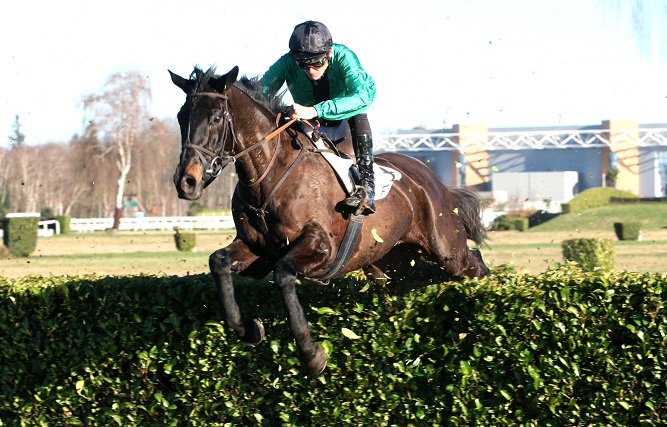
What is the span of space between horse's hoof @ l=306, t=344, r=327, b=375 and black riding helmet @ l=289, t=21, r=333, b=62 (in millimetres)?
2007

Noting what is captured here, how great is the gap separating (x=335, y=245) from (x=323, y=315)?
0.52 metres

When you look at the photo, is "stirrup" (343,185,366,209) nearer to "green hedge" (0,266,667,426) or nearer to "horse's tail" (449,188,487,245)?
"green hedge" (0,266,667,426)

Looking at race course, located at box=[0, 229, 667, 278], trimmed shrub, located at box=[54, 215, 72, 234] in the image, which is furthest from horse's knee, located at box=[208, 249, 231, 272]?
trimmed shrub, located at box=[54, 215, 72, 234]

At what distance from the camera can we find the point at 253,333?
5.54 m

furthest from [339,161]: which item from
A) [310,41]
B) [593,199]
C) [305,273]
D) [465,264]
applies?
[593,199]

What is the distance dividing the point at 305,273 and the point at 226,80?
4.35 ft

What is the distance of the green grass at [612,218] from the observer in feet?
123

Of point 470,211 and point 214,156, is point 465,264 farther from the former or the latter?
point 214,156

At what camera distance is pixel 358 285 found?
614cm

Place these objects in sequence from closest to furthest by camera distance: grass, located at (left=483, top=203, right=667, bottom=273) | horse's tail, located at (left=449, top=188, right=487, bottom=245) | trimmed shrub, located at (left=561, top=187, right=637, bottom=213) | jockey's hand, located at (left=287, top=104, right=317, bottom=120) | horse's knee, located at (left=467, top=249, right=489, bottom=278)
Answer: jockey's hand, located at (left=287, top=104, right=317, bottom=120) → horse's knee, located at (left=467, top=249, right=489, bottom=278) → horse's tail, located at (left=449, top=188, right=487, bottom=245) → grass, located at (left=483, top=203, right=667, bottom=273) → trimmed shrub, located at (left=561, top=187, right=637, bottom=213)

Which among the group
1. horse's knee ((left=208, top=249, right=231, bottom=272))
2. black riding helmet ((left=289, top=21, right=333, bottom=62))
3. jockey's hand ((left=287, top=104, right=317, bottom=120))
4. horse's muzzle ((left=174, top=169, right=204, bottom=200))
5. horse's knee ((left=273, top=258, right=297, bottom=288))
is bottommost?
horse's knee ((left=273, top=258, right=297, bottom=288))

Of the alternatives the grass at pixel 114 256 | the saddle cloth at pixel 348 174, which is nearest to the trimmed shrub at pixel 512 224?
the grass at pixel 114 256

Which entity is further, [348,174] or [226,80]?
[348,174]

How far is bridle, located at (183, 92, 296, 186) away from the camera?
5.07 metres
